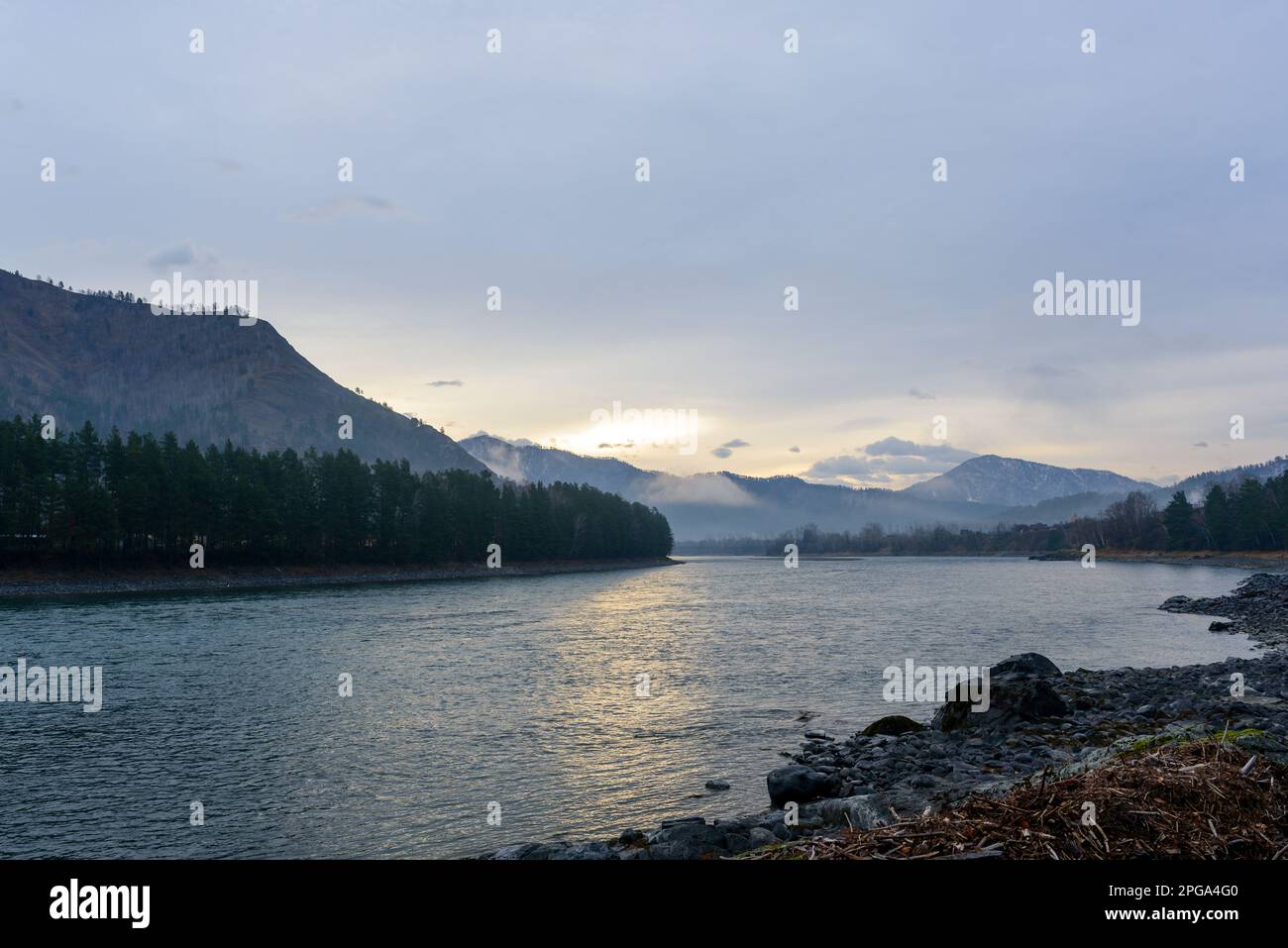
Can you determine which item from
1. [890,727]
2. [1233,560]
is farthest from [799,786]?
[1233,560]

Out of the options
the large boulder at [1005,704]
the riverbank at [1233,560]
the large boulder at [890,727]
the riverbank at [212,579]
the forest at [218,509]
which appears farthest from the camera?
the riverbank at [1233,560]

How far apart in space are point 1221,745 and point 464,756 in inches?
813

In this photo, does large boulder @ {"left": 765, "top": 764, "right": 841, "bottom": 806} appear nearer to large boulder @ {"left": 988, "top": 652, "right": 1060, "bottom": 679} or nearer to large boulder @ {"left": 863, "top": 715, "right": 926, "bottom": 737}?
large boulder @ {"left": 863, "top": 715, "right": 926, "bottom": 737}

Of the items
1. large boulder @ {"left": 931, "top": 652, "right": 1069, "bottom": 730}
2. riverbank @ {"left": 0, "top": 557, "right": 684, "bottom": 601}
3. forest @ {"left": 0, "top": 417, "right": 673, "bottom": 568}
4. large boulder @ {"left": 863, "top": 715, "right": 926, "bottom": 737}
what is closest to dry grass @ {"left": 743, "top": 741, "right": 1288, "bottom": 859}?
large boulder @ {"left": 863, "top": 715, "right": 926, "bottom": 737}

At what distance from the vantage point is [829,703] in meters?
32.4

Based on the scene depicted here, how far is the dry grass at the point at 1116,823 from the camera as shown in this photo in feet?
21.5

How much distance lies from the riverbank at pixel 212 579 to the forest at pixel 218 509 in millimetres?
3074

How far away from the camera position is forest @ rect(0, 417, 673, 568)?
317ft

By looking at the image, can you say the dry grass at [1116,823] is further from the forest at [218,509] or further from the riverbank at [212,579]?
the forest at [218,509]

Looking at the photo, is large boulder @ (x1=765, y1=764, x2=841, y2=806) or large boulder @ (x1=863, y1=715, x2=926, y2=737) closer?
large boulder @ (x1=765, y1=764, x2=841, y2=806)

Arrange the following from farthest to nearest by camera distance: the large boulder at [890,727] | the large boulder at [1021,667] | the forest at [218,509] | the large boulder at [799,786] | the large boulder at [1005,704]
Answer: the forest at [218,509] → the large boulder at [1021,667] → the large boulder at [1005,704] → the large boulder at [890,727] → the large boulder at [799,786]

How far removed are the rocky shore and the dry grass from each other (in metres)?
3.34

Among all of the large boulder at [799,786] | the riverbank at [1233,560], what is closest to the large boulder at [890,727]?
the large boulder at [799,786]
